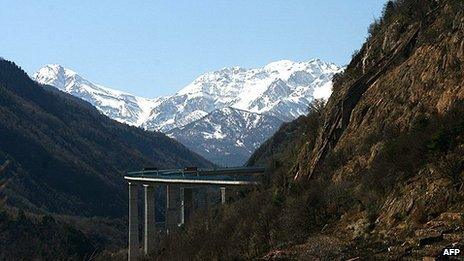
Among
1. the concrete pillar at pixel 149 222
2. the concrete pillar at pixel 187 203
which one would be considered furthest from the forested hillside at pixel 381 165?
the concrete pillar at pixel 187 203

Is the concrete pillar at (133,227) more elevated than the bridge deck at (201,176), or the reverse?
the bridge deck at (201,176)

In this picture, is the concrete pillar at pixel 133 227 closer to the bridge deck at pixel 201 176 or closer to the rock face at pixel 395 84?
the bridge deck at pixel 201 176

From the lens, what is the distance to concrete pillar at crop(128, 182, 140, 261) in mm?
107062

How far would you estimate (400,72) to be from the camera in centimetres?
4453

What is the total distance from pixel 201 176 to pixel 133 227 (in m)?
18.1

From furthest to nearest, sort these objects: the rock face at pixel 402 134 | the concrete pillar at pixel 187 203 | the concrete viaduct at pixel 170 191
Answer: the concrete pillar at pixel 187 203, the concrete viaduct at pixel 170 191, the rock face at pixel 402 134

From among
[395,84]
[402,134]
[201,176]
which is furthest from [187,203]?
[402,134]

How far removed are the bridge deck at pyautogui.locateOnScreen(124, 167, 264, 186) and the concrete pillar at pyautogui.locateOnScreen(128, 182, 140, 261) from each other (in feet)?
10.1

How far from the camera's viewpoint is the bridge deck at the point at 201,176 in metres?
90.1

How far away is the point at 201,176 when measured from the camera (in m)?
101

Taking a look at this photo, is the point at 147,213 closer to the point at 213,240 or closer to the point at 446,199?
the point at 213,240

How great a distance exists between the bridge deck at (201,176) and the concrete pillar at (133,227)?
307 centimetres

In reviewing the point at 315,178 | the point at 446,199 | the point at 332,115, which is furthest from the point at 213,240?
the point at 446,199

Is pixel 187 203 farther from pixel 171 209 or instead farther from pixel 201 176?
pixel 201 176
